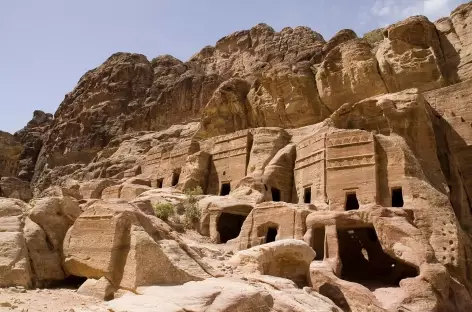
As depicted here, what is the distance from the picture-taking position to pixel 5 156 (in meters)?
75.2

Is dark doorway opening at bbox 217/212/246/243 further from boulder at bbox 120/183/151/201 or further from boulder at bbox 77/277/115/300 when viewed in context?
boulder at bbox 77/277/115/300

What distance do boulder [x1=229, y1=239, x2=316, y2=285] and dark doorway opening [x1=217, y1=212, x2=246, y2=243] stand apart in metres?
11.8

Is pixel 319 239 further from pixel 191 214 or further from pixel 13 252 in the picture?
pixel 13 252

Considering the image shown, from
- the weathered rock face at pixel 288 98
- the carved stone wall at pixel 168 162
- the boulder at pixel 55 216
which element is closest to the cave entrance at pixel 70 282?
the boulder at pixel 55 216

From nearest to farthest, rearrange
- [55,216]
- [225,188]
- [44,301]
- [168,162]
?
[44,301], [55,216], [225,188], [168,162]

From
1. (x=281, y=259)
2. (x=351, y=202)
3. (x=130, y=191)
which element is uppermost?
(x=130, y=191)

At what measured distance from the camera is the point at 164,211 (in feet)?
88.8

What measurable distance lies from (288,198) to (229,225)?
4484mm

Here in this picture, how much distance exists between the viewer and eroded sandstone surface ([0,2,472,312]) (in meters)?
13.1

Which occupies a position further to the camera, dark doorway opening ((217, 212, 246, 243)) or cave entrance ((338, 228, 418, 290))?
dark doorway opening ((217, 212, 246, 243))

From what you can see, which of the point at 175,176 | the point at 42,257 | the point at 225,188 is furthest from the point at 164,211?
the point at 42,257

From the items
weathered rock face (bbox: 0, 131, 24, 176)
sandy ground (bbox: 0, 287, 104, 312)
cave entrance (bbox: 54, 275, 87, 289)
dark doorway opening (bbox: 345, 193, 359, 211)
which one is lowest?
sandy ground (bbox: 0, 287, 104, 312)

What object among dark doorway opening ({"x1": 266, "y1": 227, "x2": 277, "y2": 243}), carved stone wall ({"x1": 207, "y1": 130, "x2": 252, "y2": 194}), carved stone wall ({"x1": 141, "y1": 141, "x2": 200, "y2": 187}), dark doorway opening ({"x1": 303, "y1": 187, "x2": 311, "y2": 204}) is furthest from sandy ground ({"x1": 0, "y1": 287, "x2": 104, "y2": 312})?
carved stone wall ({"x1": 141, "y1": 141, "x2": 200, "y2": 187})

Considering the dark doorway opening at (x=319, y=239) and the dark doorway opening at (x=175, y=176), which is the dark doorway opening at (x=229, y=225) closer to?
the dark doorway opening at (x=319, y=239)
